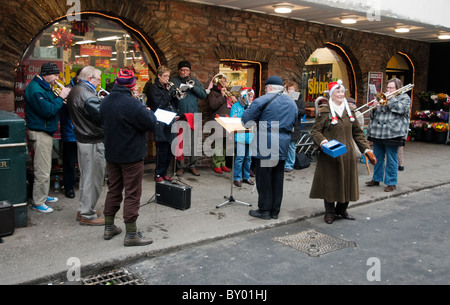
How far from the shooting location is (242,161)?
26.9 feet

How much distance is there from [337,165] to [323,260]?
5.36 feet

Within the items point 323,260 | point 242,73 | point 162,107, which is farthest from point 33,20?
point 323,260

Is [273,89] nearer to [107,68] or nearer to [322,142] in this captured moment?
[322,142]

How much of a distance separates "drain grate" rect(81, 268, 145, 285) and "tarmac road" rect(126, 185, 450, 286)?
0.27 ft

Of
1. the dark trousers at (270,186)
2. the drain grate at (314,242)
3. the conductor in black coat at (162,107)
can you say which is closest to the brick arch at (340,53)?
the conductor in black coat at (162,107)

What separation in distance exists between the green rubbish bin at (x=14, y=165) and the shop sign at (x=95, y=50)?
3.16 meters

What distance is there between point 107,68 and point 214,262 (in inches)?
210

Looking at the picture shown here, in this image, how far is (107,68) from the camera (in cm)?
866

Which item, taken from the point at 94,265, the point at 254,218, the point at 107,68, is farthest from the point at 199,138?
the point at 94,265

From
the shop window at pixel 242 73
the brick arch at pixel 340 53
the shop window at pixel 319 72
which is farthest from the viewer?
the shop window at pixel 319 72

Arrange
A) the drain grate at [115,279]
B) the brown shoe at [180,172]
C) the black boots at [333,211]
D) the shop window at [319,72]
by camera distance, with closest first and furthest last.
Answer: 1. the drain grate at [115,279]
2. the black boots at [333,211]
3. the brown shoe at [180,172]
4. the shop window at [319,72]

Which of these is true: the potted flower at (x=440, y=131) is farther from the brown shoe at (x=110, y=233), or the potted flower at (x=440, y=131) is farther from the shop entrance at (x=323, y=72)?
the brown shoe at (x=110, y=233)

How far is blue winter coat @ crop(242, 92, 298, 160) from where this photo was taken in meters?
6.01

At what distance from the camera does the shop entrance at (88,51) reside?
767 cm
